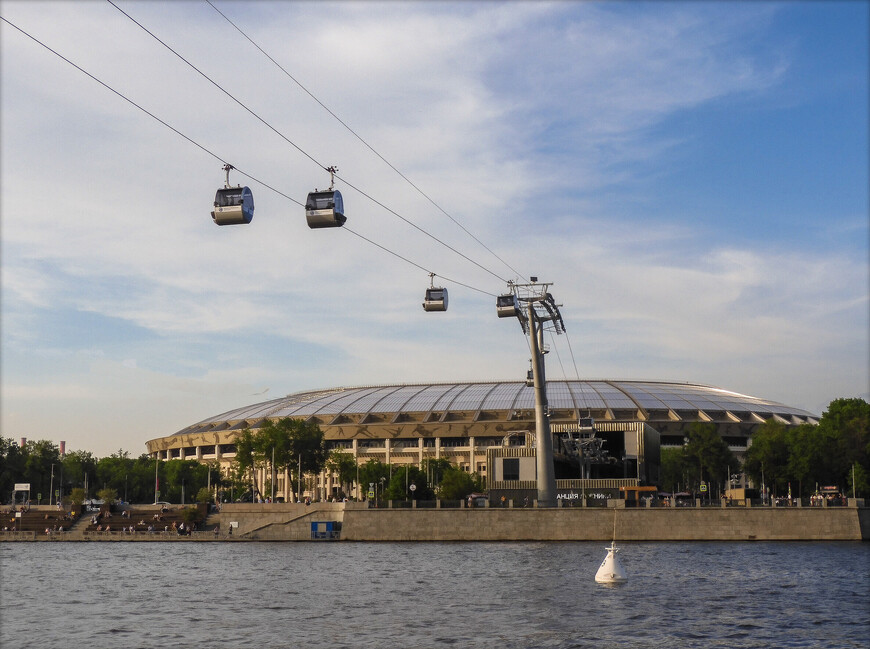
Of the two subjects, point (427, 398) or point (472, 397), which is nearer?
point (472, 397)

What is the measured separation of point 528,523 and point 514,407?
7745cm

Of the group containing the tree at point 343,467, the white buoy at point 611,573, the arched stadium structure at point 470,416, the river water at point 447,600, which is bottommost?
the river water at point 447,600

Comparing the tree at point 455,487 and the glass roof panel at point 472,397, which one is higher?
the glass roof panel at point 472,397

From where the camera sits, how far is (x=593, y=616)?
130ft

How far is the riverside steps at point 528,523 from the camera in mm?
86938

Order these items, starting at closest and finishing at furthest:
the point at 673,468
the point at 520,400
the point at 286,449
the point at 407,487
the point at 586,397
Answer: the point at 407,487, the point at 286,449, the point at 673,468, the point at 586,397, the point at 520,400

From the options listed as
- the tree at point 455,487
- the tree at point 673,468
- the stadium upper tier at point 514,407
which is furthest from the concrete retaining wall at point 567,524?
the stadium upper tier at point 514,407

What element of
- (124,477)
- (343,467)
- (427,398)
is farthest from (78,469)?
(427,398)

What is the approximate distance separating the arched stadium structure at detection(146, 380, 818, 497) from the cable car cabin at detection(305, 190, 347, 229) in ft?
410

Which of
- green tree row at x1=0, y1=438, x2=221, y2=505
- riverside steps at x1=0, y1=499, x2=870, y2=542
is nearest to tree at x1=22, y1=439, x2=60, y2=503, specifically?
green tree row at x1=0, y1=438, x2=221, y2=505

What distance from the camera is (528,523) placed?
92188 millimetres

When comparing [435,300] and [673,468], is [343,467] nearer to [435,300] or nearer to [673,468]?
[673,468]

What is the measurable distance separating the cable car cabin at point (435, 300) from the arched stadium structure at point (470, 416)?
110401mm

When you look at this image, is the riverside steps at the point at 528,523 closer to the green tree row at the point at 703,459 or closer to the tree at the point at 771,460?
the tree at the point at 771,460
